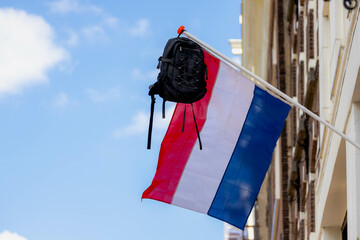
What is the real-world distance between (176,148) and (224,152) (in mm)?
631

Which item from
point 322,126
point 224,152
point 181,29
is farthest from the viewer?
point 322,126

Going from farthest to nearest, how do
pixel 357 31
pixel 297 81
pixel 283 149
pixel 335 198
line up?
1. pixel 283 149
2. pixel 297 81
3. pixel 335 198
4. pixel 357 31

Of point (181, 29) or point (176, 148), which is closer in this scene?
point (181, 29)

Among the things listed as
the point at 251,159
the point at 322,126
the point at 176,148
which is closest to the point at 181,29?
the point at 176,148

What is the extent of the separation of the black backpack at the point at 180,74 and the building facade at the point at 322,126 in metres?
1.86

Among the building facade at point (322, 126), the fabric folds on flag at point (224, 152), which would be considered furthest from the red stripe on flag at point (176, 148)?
the building facade at point (322, 126)

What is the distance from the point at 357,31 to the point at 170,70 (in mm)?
2241

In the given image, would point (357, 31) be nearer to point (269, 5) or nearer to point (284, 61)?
point (284, 61)

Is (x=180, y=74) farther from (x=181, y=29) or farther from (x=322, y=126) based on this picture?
(x=322, y=126)

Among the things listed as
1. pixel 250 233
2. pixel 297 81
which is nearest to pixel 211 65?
pixel 297 81

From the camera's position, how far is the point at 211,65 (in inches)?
495

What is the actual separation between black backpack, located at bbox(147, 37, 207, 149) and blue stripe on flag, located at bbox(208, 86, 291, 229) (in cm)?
83

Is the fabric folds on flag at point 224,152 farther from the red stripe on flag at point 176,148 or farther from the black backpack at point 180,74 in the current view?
the black backpack at point 180,74

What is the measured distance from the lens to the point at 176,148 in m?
12.8
